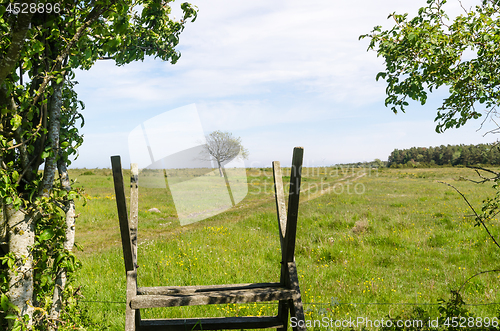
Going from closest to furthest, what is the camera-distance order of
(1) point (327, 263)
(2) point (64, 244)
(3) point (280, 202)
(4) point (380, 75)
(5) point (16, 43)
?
(5) point (16, 43) → (2) point (64, 244) → (3) point (280, 202) → (4) point (380, 75) → (1) point (327, 263)

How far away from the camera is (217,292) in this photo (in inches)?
146

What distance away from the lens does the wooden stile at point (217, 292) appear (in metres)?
3.32

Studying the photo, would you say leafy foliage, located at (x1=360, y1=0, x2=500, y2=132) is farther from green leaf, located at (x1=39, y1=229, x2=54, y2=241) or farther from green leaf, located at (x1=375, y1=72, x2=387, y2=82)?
green leaf, located at (x1=39, y1=229, x2=54, y2=241)

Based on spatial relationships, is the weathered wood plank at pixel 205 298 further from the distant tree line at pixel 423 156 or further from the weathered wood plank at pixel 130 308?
the distant tree line at pixel 423 156

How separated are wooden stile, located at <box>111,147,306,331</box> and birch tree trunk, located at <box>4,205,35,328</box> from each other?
1.08m

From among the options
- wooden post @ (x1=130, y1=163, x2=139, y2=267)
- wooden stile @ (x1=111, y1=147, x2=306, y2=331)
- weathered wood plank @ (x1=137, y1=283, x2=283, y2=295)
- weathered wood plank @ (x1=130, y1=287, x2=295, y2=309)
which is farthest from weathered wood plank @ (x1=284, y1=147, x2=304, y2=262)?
wooden post @ (x1=130, y1=163, x2=139, y2=267)

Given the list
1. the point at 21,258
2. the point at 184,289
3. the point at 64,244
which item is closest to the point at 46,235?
the point at 21,258

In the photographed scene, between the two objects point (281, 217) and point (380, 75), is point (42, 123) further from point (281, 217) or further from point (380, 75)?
point (380, 75)

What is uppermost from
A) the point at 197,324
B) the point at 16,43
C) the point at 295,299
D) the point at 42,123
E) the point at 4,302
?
the point at 16,43

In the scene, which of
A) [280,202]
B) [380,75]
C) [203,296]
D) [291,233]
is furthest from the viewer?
[380,75]

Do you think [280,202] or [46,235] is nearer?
[46,235]

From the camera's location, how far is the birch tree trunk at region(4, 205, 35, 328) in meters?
3.29

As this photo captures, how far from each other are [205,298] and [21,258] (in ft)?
7.09

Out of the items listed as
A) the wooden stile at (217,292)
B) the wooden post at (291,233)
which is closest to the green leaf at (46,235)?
the wooden stile at (217,292)
